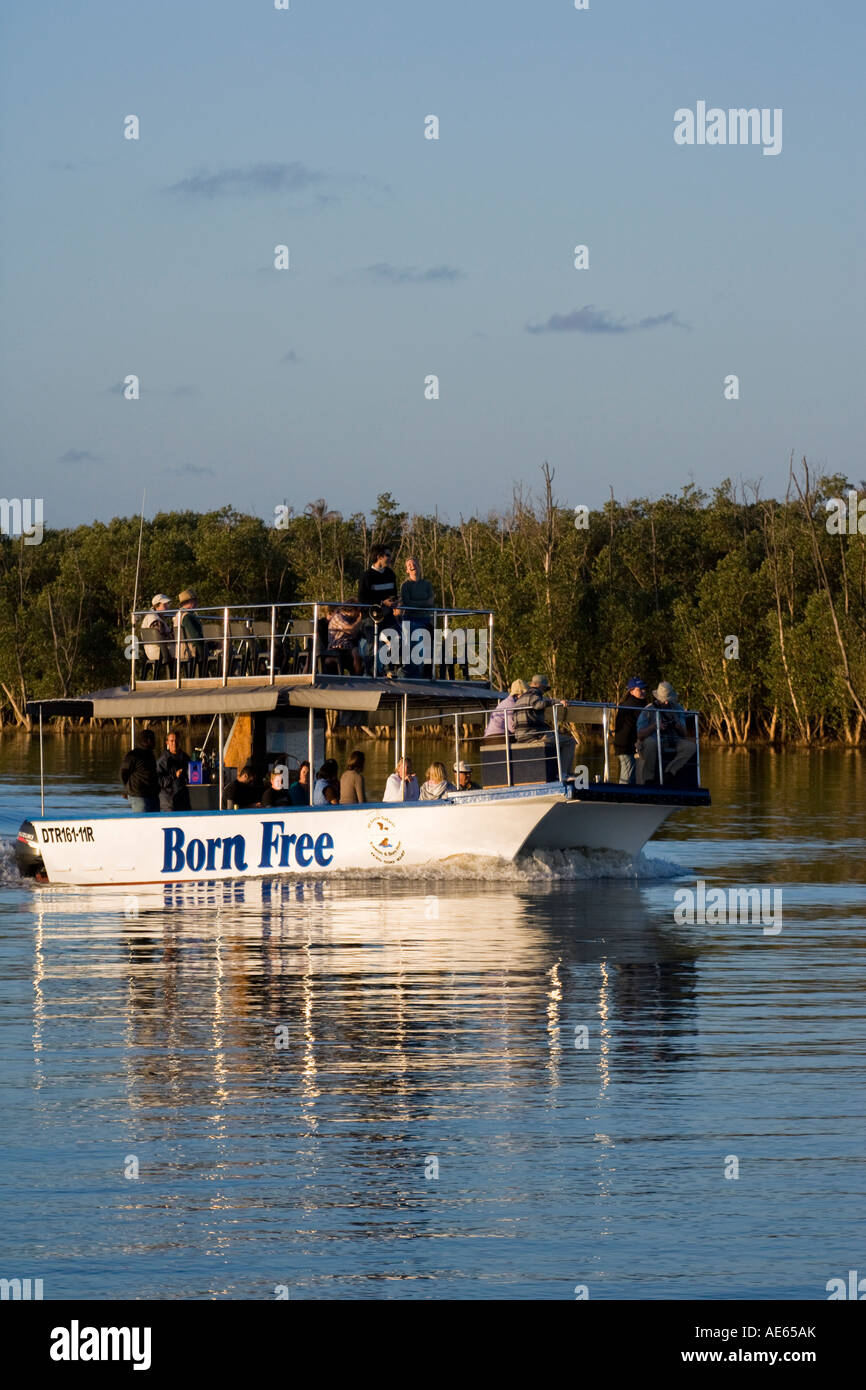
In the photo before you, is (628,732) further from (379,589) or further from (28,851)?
(28,851)

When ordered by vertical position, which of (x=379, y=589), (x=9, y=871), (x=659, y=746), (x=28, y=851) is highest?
(x=379, y=589)

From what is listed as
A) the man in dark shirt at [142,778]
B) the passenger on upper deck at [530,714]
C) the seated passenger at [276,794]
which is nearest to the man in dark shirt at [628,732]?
the passenger on upper deck at [530,714]

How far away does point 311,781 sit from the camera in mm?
25969

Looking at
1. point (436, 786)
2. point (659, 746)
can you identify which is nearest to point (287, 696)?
point (436, 786)

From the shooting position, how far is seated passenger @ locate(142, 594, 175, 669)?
27578 mm

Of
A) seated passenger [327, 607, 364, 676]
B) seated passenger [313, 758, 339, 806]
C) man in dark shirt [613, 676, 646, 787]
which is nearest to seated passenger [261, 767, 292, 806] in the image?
seated passenger [313, 758, 339, 806]

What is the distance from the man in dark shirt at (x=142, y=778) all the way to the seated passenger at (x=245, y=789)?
1183 millimetres

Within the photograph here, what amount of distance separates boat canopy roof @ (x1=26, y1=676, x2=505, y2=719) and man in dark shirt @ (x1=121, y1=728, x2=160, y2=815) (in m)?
0.56

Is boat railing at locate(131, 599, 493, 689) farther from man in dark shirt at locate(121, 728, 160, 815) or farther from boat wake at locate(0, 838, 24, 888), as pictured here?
boat wake at locate(0, 838, 24, 888)

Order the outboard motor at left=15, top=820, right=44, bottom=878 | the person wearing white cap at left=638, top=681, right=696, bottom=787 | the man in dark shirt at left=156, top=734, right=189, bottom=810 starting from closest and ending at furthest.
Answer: the person wearing white cap at left=638, top=681, right=696, bottom=787 < the man in dark shirt at left=156, top=734, right=189, bottom=810 < the outboard motor at left=15, top=820, right=44, bottom=878

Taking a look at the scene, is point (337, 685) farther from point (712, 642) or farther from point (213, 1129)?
point (712, 642)

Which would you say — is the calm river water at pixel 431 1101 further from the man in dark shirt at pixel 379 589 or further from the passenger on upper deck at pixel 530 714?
the man in dark shirt at pixel 379 589

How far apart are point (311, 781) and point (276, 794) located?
0.52 meters

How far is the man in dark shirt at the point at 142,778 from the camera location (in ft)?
86.6
